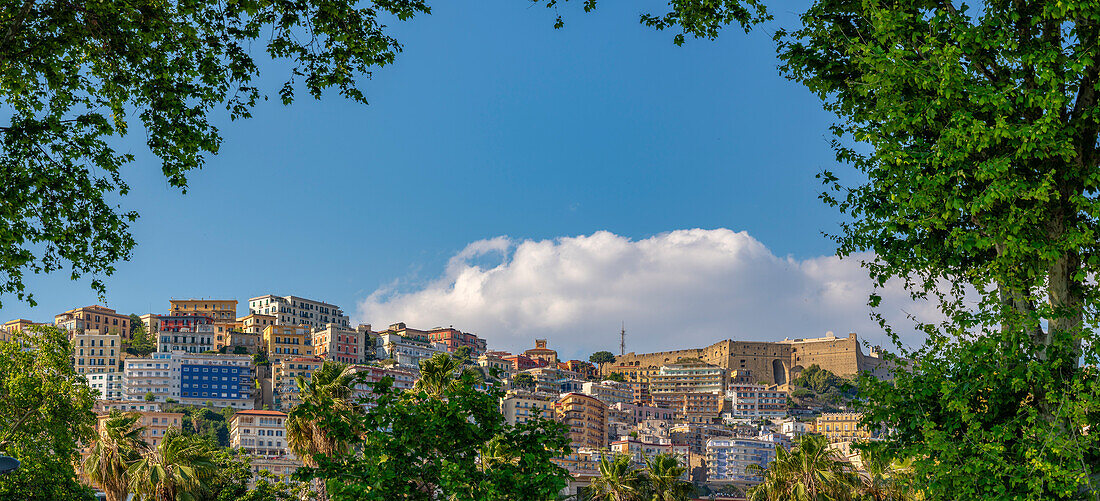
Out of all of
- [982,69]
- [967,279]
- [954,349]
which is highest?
[982,69]

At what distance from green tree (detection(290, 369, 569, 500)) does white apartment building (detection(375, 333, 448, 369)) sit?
142 metres

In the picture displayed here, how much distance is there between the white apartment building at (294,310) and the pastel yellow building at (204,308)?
437 centimetres

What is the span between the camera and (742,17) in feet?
40.1

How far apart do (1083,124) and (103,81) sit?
1040cm

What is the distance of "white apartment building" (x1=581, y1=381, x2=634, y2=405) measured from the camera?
525 ft

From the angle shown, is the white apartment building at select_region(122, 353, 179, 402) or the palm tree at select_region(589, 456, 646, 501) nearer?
the palm tree at select_region(589, 456, 646, 501)

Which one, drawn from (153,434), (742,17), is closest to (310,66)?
(742,17)

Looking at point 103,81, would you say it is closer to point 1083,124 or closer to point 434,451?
point 434,451

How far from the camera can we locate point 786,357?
625ft

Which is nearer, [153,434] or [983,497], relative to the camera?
[983,497]

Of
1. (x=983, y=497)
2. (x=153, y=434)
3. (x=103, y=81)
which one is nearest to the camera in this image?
(x=983, y=497)

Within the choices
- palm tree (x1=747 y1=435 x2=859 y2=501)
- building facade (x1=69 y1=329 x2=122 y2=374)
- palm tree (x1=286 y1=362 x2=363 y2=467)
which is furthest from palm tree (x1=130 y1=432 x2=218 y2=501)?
building facade (x1=69 y1=329 x2=122 y2=374)

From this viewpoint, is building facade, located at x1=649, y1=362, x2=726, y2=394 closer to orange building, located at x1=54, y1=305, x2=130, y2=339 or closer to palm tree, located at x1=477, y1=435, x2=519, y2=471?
orange building, located at x1=54, y1=305, x2=130, y2=339

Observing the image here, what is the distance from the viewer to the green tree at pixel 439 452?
12.4 metres
